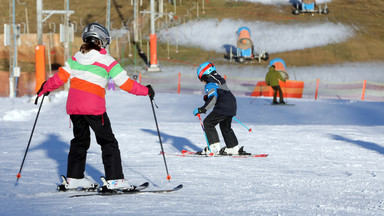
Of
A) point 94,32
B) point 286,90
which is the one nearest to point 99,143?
point 94,32

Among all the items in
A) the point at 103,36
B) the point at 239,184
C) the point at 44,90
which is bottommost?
the point at 239,184

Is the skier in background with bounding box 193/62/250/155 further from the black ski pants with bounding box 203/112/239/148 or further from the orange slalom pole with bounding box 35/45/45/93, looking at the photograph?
the orange slalom pole with bounding box 35/45/45/93

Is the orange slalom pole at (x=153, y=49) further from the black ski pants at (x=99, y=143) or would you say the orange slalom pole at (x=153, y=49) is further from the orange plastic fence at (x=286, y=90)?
the black ski pants at (x=99, y=143)

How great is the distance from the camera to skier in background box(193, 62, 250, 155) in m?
8.31

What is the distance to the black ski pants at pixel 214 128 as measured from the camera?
854 cm

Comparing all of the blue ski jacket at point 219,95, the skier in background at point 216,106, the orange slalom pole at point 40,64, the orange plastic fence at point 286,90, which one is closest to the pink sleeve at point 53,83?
the skier in background at point 216,106

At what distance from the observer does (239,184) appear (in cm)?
623

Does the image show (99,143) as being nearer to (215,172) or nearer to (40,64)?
(215,172)

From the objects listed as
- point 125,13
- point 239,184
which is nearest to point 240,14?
point 125,13

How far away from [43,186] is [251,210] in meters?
2.32

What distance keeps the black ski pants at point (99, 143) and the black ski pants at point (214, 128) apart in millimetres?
3120

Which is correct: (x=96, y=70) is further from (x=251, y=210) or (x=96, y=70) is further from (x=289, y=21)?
(x=289, y=21)

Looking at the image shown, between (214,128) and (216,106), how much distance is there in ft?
1.17

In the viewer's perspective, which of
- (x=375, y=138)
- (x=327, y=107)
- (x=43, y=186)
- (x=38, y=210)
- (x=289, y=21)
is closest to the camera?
(x=38, y=210)
